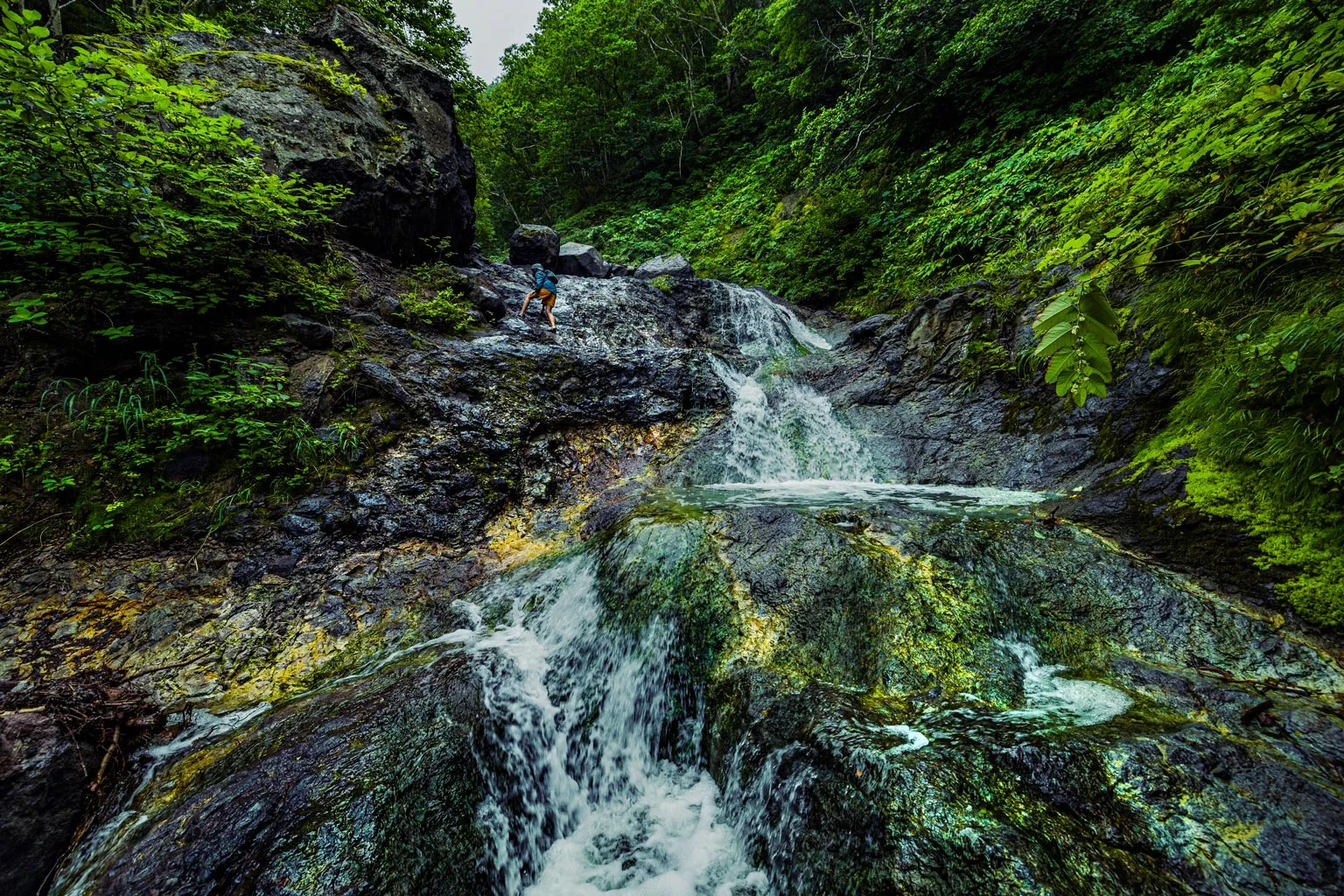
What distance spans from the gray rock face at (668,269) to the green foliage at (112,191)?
431 inches

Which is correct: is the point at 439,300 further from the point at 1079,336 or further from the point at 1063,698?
the point at 1063,698

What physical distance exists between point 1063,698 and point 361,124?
11544 mm

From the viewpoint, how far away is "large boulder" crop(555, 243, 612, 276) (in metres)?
15.3

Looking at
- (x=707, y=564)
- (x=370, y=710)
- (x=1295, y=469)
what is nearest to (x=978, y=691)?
(x=707, y=564)

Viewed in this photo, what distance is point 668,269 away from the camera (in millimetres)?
14852

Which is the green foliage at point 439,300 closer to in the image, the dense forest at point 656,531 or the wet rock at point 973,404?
the dense forest at point 656,531

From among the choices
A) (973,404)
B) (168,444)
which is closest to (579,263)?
(168,444)

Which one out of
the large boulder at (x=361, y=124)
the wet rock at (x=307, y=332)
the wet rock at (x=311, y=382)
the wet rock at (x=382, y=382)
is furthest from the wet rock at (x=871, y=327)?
the wet rock at (x=307, y=332)

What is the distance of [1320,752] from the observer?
180 centimetres

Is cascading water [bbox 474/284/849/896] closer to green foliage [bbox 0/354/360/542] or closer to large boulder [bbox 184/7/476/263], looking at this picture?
green foliage [bbox 0/354/360/542]

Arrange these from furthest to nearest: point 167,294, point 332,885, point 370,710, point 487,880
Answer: point 167,294, point 370,710, point 487,880, point 332,885

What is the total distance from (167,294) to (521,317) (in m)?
4.91

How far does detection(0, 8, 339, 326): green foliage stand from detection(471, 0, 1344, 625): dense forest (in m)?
6.73

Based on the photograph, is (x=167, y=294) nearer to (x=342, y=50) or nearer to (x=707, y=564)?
(x=707, y=564)
